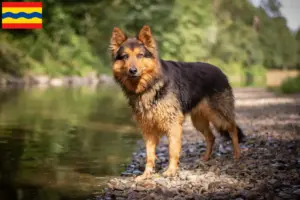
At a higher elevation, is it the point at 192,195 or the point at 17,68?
the point at 17,68

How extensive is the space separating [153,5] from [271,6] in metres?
32.2

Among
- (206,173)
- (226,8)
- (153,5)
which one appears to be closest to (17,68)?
(153,5)

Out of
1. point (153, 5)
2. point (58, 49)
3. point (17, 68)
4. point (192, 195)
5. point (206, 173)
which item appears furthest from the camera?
point (153, 5)

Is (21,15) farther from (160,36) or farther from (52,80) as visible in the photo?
(160,36)

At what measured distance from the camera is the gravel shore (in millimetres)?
4488

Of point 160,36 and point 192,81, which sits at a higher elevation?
point 160,36

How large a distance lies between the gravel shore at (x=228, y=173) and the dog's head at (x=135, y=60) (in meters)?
1.39

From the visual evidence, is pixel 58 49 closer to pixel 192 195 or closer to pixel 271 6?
pixel 192 195

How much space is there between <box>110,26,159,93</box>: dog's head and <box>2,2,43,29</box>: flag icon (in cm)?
2285

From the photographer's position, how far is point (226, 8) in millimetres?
66125

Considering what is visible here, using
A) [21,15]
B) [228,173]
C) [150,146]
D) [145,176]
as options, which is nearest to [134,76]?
[150,146]

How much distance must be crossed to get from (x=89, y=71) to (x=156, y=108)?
99.6 feet

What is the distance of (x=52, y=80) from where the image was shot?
29.6 meters

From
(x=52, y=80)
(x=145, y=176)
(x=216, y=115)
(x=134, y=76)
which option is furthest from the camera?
(x=52, y=80)
